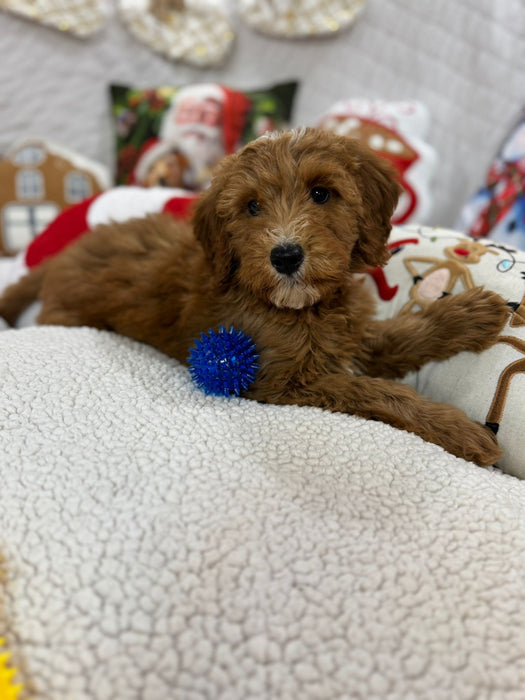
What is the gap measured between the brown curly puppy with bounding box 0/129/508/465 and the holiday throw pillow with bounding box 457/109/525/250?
0.99 m

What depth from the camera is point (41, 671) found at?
0.74m

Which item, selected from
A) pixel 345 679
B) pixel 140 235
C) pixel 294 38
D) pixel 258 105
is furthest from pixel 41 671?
pixel 294 38

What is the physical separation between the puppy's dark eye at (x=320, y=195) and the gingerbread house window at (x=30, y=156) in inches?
88.3

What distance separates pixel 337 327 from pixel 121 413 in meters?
0.57

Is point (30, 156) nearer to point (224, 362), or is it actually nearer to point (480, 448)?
point (224, 362)

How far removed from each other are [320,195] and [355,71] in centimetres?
224

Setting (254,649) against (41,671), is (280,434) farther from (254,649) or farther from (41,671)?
(41,671)

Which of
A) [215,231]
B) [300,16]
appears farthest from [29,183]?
[215,231]

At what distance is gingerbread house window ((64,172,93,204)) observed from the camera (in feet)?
10.1

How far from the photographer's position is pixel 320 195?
51.8 inches

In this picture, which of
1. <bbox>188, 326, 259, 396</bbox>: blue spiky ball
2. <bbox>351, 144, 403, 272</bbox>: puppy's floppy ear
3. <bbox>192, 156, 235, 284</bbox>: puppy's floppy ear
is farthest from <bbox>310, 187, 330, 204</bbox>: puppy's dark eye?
<bbox>188, 326, 259, 396</bbox>: blue spiky ball

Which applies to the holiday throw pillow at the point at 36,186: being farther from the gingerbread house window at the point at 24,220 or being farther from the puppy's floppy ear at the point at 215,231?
the puppy's floppy ear at the point at 215,231

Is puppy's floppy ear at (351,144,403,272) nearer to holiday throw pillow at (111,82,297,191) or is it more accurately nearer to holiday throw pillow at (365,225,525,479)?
holiday throw pillow at (365,225,525,479)

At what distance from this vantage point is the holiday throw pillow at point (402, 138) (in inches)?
103
